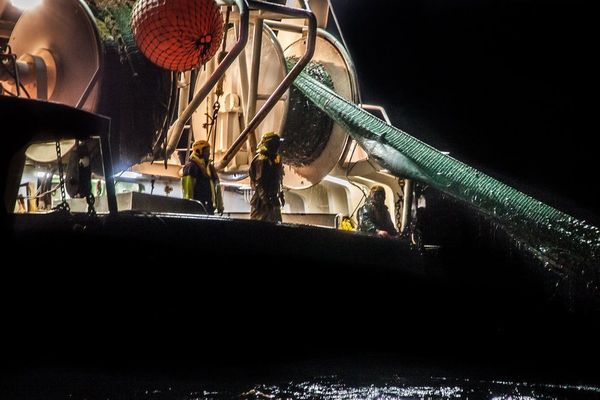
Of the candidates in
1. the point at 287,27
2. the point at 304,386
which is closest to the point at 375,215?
the point at 287,27

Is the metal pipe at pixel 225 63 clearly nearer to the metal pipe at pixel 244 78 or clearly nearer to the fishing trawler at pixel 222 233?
the fishing trawler at pixel 222 233

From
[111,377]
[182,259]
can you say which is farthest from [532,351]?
[111,377]

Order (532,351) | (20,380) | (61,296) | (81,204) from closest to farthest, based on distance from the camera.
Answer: (20,380) → (61,296) → (81,204) → (532,351)

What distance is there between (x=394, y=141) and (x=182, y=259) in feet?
13.6

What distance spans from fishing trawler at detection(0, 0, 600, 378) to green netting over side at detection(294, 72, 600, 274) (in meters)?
0.02

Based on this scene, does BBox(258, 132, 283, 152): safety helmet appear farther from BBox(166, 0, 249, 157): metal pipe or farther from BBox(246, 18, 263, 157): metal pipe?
BBox(246, 18, 263, 157): metal pipe

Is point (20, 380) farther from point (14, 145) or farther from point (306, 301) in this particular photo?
point (306, 301)

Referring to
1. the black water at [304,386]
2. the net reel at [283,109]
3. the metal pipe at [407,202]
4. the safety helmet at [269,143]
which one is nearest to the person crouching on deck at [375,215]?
the metal pipe at [407,202]

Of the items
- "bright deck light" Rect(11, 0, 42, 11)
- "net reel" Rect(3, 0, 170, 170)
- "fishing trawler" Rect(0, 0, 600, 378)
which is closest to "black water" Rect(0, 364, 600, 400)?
"fishing trawler" Rect(0, 0, 600, 378)

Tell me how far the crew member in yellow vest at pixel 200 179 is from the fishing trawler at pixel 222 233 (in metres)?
0.48

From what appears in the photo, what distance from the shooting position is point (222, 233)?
21.4 feet

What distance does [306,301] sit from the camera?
6.84m

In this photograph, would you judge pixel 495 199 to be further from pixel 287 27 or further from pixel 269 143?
pixel 287 27

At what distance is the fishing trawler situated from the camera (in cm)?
549
